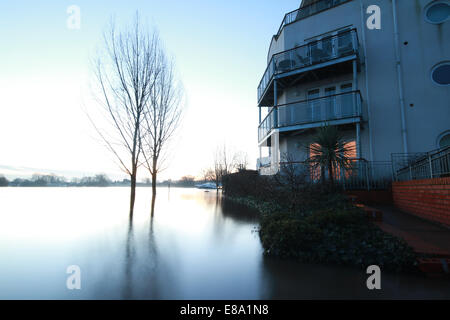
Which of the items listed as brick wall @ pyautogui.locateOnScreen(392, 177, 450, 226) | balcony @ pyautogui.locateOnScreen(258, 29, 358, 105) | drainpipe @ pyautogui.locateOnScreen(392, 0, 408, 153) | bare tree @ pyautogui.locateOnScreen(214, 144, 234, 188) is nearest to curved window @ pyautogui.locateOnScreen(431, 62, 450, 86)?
drainpipe @ pyautogui.locateOnScreen(392, 0, 408, 153)

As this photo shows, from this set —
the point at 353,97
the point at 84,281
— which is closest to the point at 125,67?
the point at 84,281

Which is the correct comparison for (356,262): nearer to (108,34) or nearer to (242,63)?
(108,34)

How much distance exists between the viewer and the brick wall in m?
4.48

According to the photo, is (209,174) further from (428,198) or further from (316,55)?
(428,198)

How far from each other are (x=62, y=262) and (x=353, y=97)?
432 inches

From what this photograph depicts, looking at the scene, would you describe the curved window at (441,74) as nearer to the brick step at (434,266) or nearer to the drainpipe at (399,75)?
the drainpipe at (399,75)

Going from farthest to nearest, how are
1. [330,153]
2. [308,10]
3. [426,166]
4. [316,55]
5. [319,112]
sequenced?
1. [308,10]
2. [316,55]
3. [319,112]
4. [330,153]
5. [426,166]

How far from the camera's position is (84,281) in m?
2.82

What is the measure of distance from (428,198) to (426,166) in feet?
3.87

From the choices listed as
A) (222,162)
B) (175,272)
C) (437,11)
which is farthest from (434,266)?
(222,162)

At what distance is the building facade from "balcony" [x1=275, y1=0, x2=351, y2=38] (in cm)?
68

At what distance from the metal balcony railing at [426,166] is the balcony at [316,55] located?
478 cm

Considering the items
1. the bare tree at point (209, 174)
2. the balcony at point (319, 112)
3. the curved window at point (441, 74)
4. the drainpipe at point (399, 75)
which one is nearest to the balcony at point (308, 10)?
the drainpipe at point (399, 75)

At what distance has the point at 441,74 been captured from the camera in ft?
30.9
